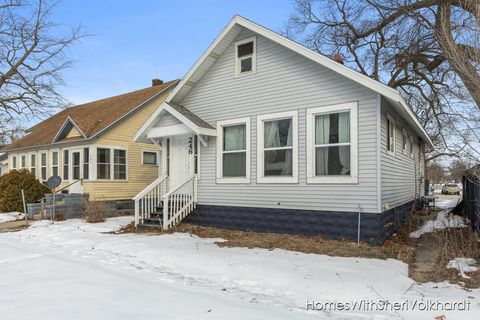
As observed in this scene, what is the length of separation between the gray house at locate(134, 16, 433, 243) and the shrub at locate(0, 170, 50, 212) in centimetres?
772

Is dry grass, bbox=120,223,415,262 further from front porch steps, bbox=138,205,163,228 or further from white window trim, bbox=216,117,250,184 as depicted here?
white window trim, bbox=216,117,250,184

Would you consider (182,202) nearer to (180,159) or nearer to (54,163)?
(180,159)

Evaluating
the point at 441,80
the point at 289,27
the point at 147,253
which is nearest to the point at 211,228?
the point at 147,253

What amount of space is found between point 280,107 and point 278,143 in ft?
3.33

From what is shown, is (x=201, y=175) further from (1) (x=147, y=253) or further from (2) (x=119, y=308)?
(2) (x=119, y=308)

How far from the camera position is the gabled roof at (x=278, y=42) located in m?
7.94

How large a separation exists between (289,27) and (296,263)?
23.3m

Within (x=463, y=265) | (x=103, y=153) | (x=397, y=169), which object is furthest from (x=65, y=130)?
(x=463, y=265)

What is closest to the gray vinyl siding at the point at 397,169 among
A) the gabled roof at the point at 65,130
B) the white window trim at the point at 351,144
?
the white window trim at the point at 351,144

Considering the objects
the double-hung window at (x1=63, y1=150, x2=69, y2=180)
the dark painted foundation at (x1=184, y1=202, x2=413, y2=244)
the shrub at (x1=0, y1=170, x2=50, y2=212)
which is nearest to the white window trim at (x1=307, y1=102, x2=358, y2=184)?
the dark painted foundation at (x1=184, y1=202, x2=413, y2=244)

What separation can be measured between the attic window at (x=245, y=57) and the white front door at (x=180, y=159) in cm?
291

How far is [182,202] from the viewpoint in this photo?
1122cm

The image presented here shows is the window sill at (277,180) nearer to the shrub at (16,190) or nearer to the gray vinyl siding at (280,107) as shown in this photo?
the gray vinyl siding at (280,107)

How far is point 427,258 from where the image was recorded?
7176mm
